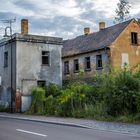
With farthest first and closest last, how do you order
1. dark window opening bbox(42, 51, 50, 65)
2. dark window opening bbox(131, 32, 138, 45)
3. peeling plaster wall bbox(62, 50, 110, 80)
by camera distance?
dark window opening bbox(131, 32, 138, 45) → peeling plaster wall bbox(62, 50, 110, 80) → dark window opening bbox(42, 51, 50, 65)

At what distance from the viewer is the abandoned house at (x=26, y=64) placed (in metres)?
35.2

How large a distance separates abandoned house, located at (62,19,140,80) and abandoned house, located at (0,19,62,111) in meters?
5.92

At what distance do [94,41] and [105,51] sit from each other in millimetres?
4622

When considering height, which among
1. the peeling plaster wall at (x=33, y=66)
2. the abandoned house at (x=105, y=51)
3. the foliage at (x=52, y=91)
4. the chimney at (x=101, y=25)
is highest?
the chimney at (x=101, y=25)

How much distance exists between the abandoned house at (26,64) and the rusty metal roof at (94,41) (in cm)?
917

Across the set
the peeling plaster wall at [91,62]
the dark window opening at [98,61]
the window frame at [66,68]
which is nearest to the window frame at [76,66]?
the peeling plaster wall at [91,62]

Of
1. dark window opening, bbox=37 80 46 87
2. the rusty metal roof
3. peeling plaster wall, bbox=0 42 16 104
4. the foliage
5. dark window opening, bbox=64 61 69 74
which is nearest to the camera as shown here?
the foliage

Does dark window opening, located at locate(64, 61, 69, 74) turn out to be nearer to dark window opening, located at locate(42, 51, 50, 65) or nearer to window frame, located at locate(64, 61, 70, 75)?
window frame, located at locate(64, 61, 70, 75)

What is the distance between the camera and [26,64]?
35.8 meters

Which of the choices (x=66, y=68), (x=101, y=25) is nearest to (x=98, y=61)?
(x=66, y=68)

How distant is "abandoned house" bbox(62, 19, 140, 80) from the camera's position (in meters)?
44.5

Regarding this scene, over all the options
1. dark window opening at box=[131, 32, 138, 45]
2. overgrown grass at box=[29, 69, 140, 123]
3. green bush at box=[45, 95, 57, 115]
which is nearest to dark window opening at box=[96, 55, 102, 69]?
dark window opening at box=[131, 32, 138, 45]

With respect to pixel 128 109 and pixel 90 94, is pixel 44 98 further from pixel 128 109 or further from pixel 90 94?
pixel 128 109

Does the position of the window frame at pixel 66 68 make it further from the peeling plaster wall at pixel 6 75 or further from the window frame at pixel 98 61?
the peeling plaster wall at pixel 6 75
